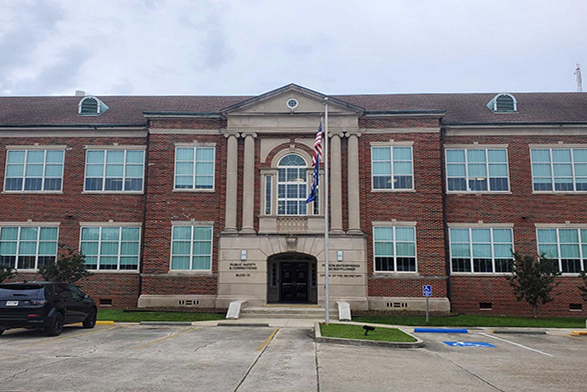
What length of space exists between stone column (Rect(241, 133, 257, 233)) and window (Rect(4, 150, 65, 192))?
9.75m

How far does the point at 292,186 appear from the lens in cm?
2511

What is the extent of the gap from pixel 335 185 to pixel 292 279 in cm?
558

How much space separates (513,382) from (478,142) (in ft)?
61.4

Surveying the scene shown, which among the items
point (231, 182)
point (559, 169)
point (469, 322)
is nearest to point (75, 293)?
point (231, 182)

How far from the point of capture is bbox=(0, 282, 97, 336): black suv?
46.2 feet

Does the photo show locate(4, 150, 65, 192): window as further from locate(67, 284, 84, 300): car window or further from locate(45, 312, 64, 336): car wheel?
locate(45, 312, 64, 336): car wheel

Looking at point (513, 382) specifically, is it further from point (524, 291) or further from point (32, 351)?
point (524, 291)

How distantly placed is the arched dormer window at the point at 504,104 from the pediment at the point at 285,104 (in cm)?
892

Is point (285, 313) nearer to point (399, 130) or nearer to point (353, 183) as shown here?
point (353, 183)

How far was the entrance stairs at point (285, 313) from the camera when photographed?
22.0 m

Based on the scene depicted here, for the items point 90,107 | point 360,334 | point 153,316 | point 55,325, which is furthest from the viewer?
point 90,107

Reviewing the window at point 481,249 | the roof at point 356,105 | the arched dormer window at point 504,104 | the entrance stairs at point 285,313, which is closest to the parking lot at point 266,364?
the entrance stairs at point 285,313

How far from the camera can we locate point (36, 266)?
1010 inches

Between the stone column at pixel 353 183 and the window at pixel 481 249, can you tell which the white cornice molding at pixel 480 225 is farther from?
the stone column at pixel 353 183
